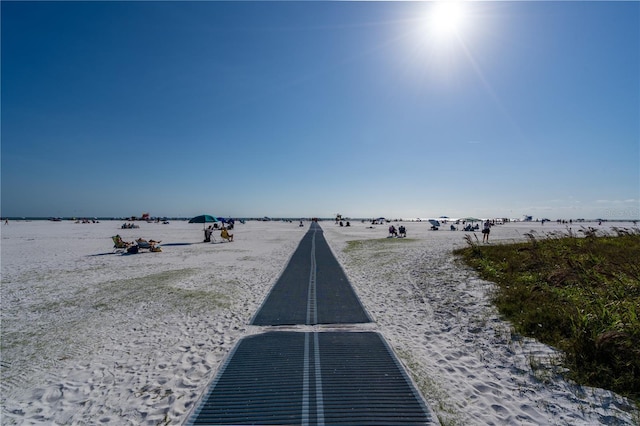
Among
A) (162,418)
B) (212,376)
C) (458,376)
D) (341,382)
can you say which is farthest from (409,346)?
(162,418)

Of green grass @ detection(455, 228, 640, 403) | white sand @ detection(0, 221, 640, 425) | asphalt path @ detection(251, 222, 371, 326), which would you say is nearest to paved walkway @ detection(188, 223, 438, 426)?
asphalt path @ detection(251, 222, 371, 326)

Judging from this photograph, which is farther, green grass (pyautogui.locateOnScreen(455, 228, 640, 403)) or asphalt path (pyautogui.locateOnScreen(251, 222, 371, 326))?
asphalt path (pyautogui.locateOnScreen(251, 222, 371, 326))

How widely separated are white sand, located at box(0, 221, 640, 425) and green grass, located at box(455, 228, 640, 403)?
45 centimetres

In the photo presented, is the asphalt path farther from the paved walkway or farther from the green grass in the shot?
the green grass

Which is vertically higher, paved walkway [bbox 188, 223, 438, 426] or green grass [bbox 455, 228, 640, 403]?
green grass [bbox 455, 228, 640, 403]

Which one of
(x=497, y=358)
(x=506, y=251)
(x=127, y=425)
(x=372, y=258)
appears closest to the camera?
(x=127, y=425)

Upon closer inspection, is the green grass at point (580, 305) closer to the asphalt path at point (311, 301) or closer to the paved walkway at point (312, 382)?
the paved walkway at point (312, 382)

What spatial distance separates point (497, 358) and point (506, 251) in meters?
9.58

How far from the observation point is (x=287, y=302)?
8711 millimetres

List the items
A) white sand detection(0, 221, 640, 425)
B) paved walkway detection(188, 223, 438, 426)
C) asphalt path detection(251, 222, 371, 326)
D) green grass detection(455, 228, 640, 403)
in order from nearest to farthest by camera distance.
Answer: paved walkway detection(188, 223, 438, 426) < white sand detection(0, 221, 640, 425) < green grass detection(455, 228, 640, 403) < asphalt path detection(251, 222, 371, 326)

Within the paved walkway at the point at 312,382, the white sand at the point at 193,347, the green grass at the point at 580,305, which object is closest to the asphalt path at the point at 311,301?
the paved walkway at the point at 312,382

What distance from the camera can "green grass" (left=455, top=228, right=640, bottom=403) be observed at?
15.1ft

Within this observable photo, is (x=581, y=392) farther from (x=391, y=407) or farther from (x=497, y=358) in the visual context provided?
(x=391, y=407)

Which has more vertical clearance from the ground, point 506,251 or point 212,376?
point 506,251
